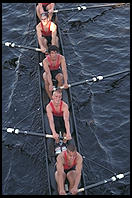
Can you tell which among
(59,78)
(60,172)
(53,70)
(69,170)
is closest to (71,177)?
(69,170)

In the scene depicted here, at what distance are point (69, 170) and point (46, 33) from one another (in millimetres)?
6546

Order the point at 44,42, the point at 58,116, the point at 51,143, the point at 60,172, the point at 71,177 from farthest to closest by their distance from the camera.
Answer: the point at 44,42 < the point at 58,116 < the point at 51,143 < the point at 71,177 < the point at 60,172

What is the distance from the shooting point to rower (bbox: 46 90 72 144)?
9633 millimetres

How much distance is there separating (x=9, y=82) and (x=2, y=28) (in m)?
4.29

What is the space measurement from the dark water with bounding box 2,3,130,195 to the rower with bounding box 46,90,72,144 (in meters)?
1.24

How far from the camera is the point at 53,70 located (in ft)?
38.9

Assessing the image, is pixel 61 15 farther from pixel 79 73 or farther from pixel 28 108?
pixel 28 108

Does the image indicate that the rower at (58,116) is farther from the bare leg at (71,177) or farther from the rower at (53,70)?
the rower at (53,70)

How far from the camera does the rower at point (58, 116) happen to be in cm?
963

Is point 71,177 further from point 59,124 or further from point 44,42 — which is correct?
point 44,42

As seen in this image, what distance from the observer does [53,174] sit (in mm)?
9227

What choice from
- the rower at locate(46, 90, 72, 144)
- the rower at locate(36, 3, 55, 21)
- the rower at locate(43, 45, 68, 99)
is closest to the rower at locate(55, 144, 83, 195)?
the rower at locate(46, 90, 72, 144)

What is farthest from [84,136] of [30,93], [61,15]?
[61,15]

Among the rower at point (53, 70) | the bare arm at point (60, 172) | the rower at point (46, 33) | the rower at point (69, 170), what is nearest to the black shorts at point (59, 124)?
the rower at point (53, 70)
